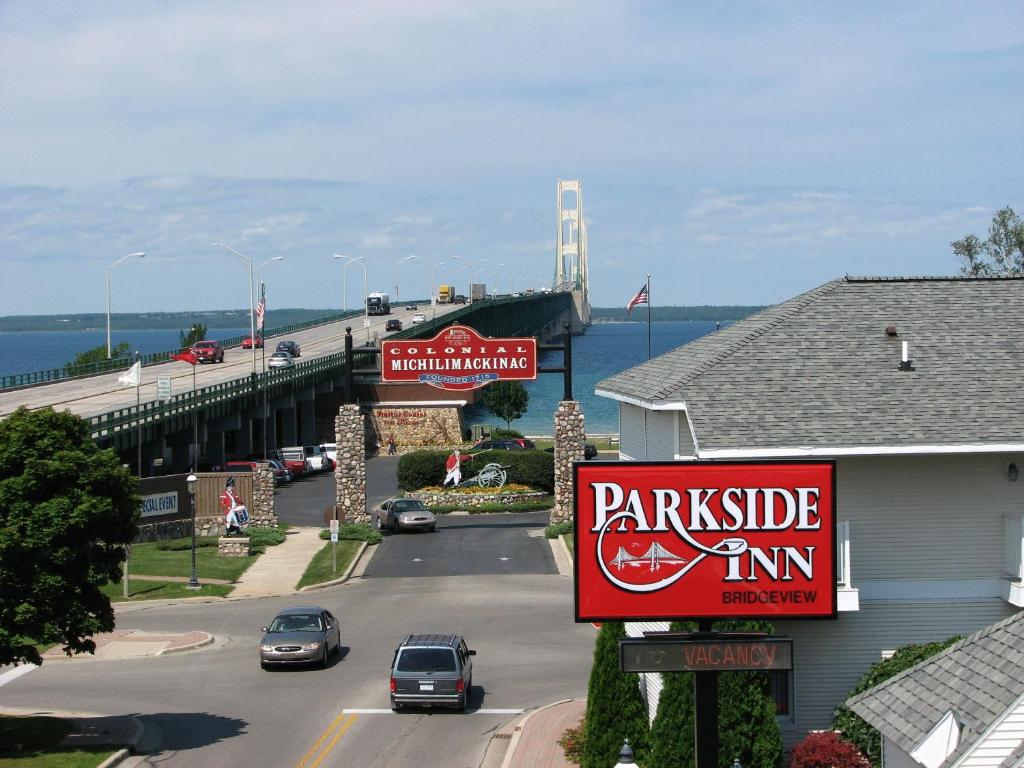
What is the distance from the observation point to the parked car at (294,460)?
72875 mm

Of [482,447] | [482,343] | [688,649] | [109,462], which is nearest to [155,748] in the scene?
[109,462]

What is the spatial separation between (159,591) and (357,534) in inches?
434

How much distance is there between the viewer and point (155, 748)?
945 inches

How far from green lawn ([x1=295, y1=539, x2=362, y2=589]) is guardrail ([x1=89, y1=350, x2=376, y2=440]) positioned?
8.59m

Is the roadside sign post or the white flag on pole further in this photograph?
the white flag on pole

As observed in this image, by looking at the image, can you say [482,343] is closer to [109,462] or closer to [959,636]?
[109,462]

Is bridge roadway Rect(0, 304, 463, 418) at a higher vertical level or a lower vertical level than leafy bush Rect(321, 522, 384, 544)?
higher

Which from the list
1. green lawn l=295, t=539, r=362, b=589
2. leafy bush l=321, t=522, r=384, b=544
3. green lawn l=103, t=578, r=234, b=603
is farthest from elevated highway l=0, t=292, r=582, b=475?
green lawn l=295, t=539, r=362, b=589

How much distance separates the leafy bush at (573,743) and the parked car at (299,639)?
777cm

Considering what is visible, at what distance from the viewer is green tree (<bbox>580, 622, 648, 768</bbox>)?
2058 centimetres

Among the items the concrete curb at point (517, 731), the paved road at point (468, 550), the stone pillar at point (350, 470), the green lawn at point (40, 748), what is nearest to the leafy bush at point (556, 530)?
the paved road at point (468, 550)

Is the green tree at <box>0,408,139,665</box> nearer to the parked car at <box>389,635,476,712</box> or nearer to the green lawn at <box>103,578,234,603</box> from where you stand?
the parked car at <box>389,635,476,712</box>

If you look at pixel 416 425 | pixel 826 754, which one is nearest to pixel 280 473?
pixel 416 425

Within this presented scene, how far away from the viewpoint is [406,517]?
52062mm
